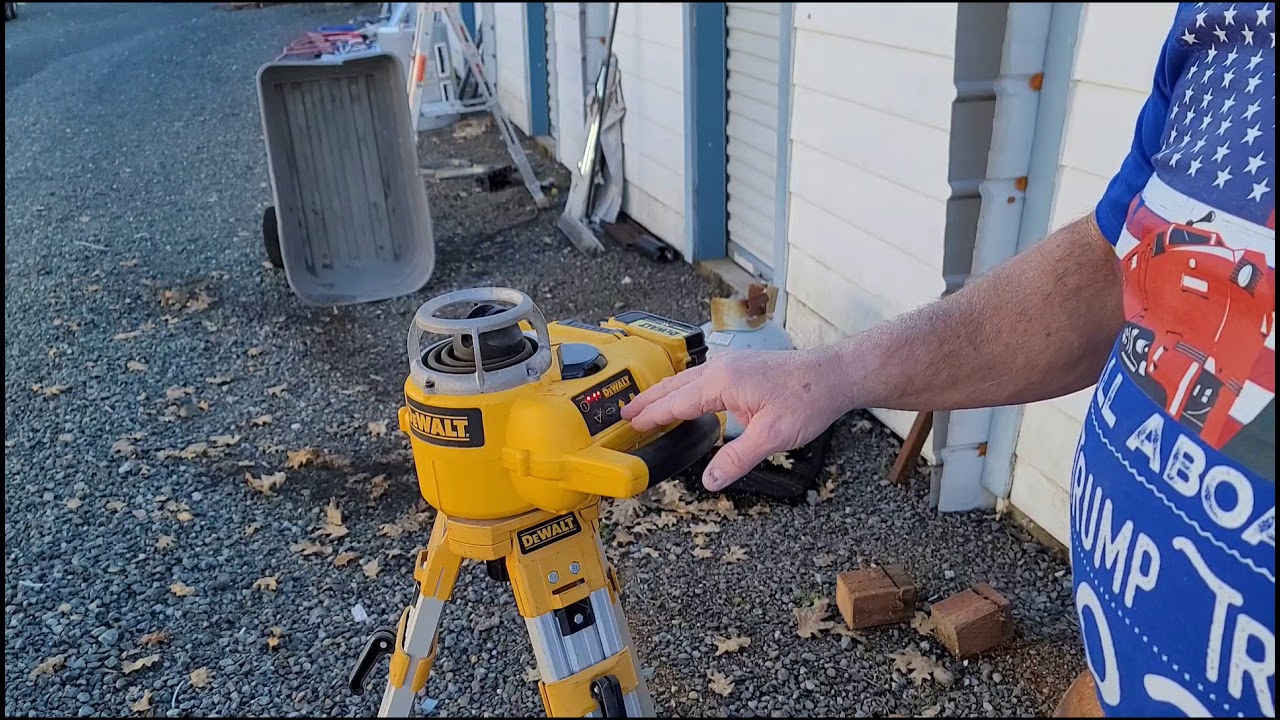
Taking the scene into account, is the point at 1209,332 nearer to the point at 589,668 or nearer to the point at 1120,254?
the point at 1120,254

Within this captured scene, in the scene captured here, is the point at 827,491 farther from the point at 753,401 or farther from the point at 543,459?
the point at 543,459

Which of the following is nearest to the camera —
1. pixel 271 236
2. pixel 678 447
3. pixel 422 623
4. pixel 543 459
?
pixel 543 459

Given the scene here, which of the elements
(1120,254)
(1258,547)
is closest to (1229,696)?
(1258,547)

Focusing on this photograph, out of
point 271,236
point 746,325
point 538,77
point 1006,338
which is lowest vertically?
point 271,236

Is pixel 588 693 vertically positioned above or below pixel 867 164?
below

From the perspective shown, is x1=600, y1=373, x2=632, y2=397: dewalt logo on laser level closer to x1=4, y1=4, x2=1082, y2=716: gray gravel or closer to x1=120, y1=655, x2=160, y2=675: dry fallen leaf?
x1=4, y1=4, x2=1082, y2=716: gray gravel

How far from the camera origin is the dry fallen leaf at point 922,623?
3301 millimetres

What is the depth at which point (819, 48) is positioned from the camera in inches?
181

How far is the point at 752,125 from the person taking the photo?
6195mm

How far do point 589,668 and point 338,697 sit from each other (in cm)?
186

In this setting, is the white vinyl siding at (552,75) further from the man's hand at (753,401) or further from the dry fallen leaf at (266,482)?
the man's hand at (753,401)

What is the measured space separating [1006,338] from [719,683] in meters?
1.90

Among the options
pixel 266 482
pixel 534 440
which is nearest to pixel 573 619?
pixel 534 440

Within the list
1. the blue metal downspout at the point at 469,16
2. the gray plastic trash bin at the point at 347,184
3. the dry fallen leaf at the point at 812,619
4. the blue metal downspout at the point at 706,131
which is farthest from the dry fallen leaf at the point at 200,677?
the blue metal downspout at the point at 469,16
